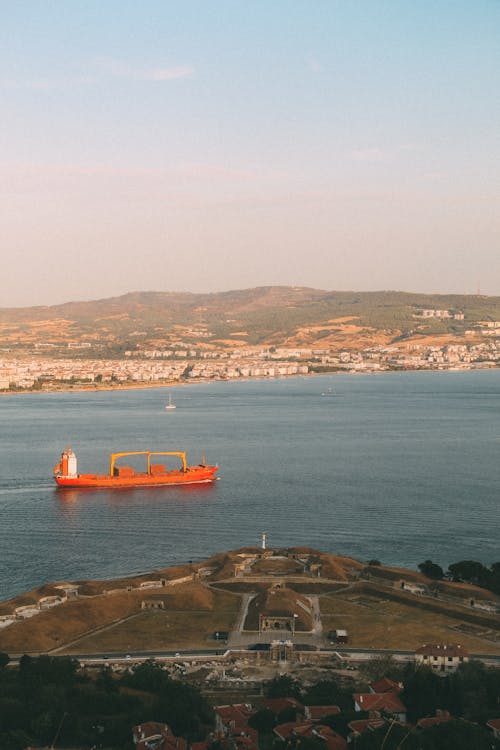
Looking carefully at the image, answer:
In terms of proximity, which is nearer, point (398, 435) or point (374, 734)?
point (374, 734)

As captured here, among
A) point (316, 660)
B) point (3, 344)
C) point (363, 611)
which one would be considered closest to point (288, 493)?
point (363, 611)

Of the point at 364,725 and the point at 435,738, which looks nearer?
the point at 435,738

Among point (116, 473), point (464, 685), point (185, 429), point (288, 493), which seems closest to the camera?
point (464, 685)

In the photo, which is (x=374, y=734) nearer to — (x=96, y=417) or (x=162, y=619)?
(x=162, y=619)

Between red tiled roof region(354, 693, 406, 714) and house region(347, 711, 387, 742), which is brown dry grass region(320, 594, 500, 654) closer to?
red tiled roof region(354, 693, 406, 714)

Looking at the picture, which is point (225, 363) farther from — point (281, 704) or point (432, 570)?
point (281, 704)

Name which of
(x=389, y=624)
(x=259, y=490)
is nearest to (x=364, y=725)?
(x=389, y=624)
